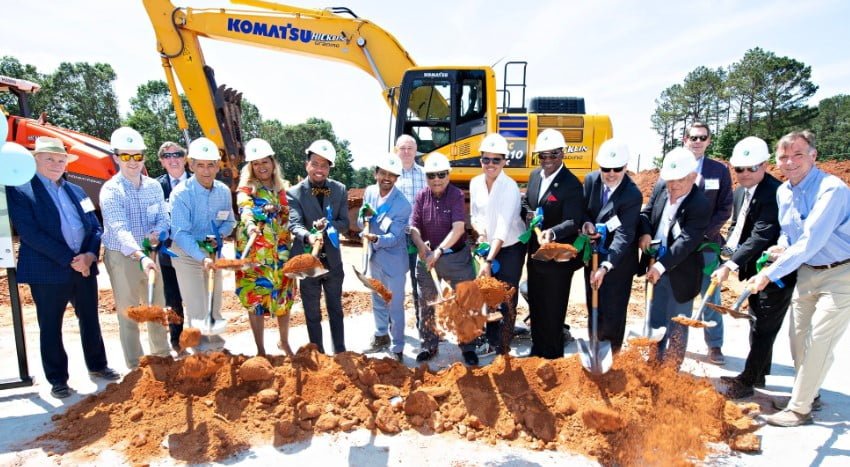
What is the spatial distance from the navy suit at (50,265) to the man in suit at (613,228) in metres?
4.17

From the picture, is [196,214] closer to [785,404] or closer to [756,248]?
[756,248]

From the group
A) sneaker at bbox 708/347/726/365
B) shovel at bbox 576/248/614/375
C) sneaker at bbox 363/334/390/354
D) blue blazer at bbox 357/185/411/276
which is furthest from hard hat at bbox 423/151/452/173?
sneaker at bbox 708/347/726/365

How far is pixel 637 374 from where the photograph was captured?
337 centimetres

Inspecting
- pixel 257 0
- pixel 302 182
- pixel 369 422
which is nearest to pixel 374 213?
pixel 302 182

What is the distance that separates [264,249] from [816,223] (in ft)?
12.6

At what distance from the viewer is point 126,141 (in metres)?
3.76

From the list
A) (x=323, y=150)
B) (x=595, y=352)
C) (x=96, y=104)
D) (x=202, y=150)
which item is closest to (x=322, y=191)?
(x=323, y=150)

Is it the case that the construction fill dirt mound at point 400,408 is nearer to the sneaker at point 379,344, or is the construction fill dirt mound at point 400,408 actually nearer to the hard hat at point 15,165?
the sneaker at point 379,344

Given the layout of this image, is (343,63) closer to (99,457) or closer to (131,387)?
(131,387)

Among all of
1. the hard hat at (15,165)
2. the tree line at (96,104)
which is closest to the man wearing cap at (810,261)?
the hard hat at (15,165)

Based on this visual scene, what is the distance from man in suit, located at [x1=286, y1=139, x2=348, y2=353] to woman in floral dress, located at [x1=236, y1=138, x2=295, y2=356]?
115 millimetres

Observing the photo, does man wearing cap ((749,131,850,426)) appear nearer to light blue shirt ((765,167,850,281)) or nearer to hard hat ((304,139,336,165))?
light blue shirt ((765,167,850,281))

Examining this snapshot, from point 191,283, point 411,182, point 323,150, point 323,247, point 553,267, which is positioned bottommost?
point 191,283

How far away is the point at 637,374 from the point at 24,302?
7.86 meters
